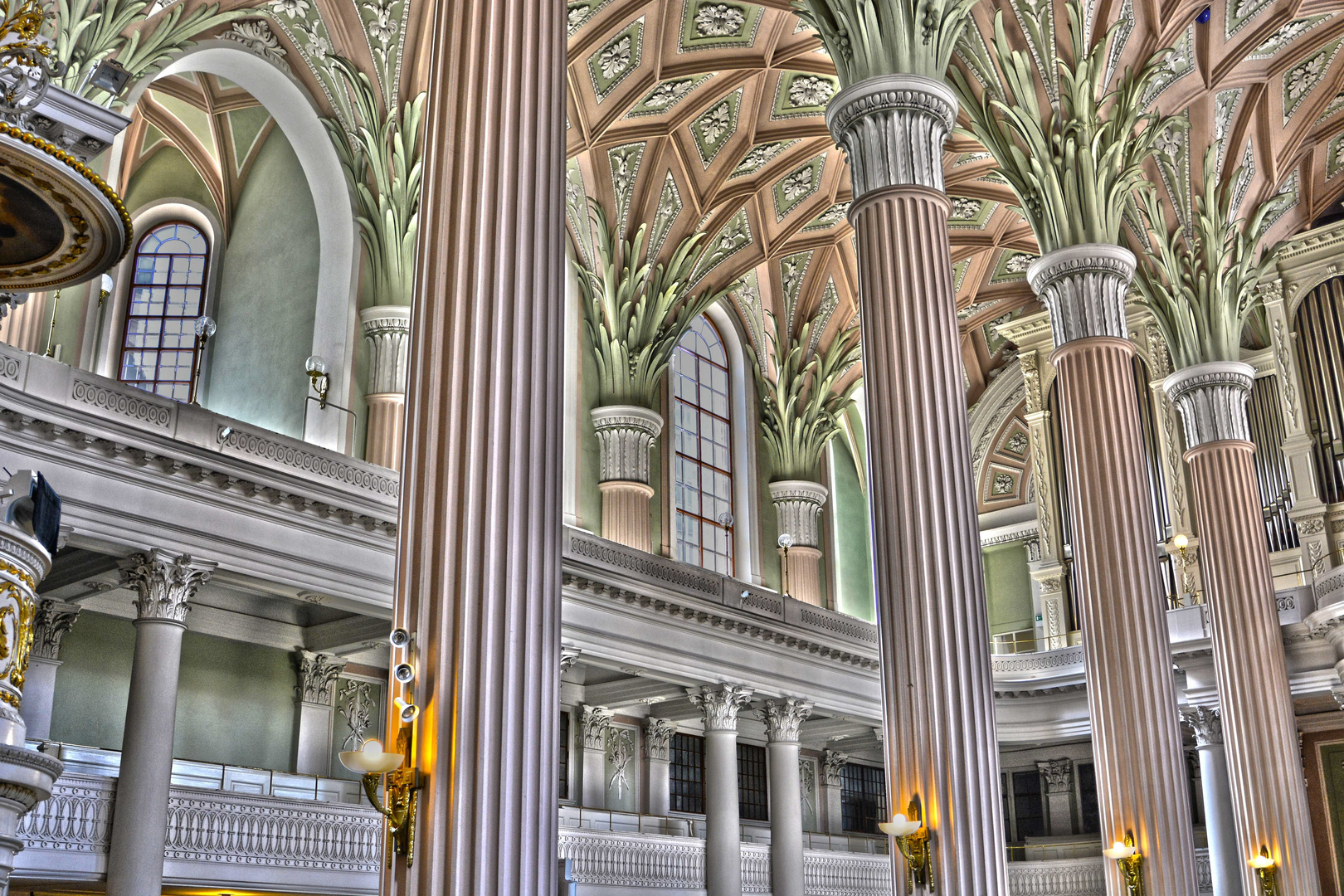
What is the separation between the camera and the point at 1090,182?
16.5 m

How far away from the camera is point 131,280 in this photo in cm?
1892

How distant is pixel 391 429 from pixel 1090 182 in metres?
10.0

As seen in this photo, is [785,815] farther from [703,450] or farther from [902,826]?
[902,826]

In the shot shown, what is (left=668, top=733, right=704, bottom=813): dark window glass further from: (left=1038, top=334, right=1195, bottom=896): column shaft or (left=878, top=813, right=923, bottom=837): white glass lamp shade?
(left=878, top=813, right=923, bottom=837): white glass lamp shade

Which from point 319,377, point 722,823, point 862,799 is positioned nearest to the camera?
point 319,377

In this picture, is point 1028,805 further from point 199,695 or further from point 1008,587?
point 199,695

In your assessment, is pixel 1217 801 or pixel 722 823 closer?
pixel 722 823

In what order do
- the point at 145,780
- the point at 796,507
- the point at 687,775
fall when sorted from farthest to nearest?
the point at 796,507, the point at 687,775, the point at 145,780

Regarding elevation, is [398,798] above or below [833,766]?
below

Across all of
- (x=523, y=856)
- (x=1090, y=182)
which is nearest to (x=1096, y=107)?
(x=1090, y=182)

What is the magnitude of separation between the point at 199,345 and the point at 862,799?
1750cm

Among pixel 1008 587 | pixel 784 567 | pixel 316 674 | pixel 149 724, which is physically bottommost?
pixel 149 724

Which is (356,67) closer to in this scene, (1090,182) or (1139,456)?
(1090,182)

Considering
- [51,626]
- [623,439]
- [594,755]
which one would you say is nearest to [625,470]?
[623,439]
